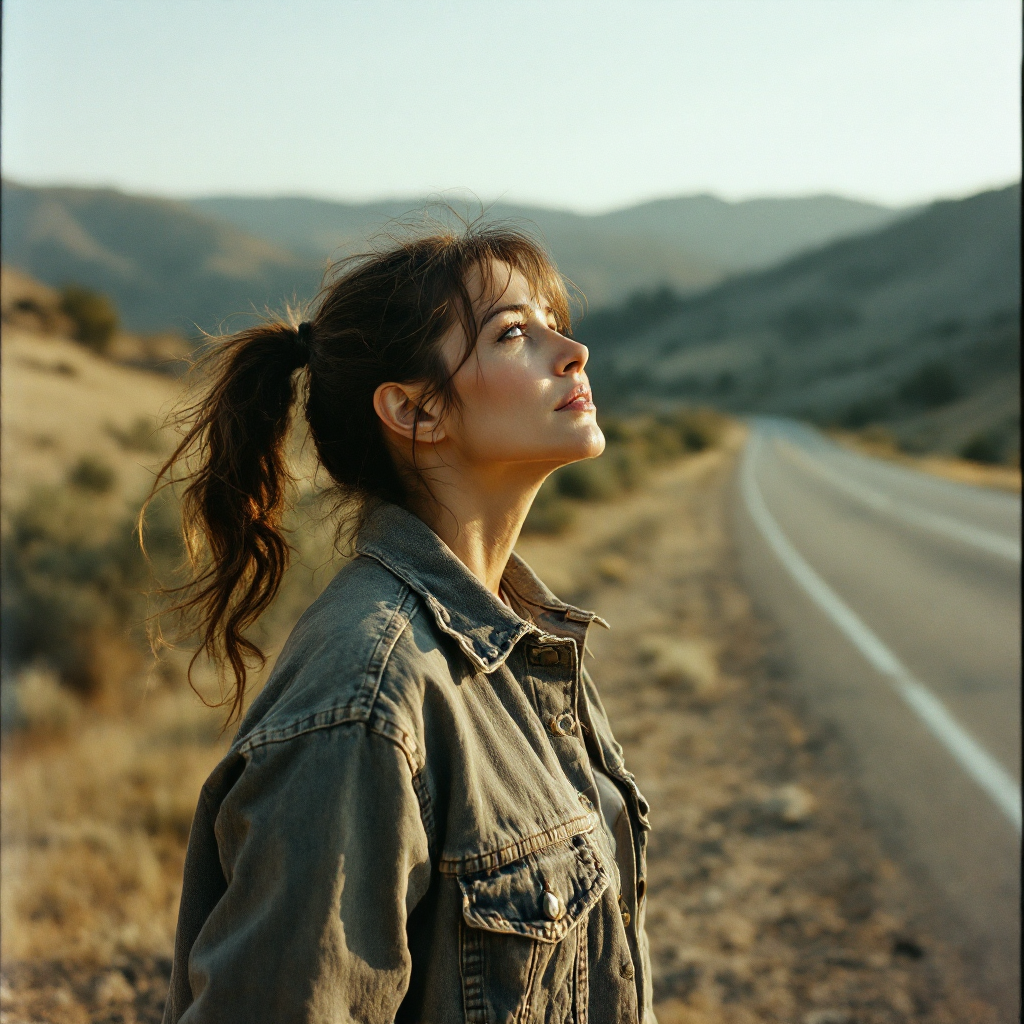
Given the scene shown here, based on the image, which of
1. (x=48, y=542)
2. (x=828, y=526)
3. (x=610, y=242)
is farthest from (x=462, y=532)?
(x=610, y=242)

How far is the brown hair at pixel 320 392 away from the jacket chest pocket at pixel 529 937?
0.72m

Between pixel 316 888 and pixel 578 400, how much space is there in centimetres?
95

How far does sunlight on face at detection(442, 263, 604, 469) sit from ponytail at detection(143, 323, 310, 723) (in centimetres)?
40

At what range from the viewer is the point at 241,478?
1838 millimetres

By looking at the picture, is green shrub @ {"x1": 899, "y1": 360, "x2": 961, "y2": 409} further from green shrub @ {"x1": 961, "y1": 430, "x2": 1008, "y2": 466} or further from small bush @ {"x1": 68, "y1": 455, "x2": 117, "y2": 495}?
small bush @ {"x1": 68, "y1": 455, "x2": 117, "y2": 495}

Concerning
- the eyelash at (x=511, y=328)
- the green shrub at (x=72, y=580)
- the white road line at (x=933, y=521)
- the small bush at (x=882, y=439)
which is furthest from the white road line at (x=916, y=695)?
the small bush at (x=882, y=439)

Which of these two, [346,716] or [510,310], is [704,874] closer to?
[510,310]

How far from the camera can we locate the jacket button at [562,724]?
5.36 feet

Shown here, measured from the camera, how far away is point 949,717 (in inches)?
254

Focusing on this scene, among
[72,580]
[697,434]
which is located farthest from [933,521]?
[697,434]

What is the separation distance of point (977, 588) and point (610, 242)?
6666 inches

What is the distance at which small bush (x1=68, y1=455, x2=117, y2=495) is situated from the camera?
12.7m

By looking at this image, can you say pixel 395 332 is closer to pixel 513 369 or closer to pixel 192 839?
pixel 513 369

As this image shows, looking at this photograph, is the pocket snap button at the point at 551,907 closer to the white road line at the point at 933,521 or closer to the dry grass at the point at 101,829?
the dry grass at the point at 101,829
